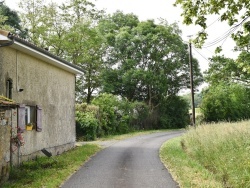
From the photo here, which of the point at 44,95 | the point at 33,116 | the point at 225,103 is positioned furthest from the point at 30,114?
the point at 225,103

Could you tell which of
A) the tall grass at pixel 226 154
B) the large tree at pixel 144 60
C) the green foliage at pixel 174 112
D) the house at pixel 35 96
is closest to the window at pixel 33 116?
the house at pixel 35 96

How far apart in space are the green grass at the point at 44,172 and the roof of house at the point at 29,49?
447 cm

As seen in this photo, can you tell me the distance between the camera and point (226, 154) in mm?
11047

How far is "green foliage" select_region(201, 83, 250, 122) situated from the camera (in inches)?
1569

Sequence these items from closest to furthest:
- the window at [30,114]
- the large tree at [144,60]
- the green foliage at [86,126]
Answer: the window at [30,114], the green foliage at [86,126], the large tree at [144,60]

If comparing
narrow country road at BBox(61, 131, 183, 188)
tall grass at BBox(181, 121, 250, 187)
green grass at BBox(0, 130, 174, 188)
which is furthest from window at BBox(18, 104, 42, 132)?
tall grass at BBox(181, 121, 250, 187)

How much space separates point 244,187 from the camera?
795 cm

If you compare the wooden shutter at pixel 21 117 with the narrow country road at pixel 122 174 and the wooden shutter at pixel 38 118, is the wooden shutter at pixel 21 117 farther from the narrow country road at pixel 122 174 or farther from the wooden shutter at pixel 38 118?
the narrow country road at pixel 122 174

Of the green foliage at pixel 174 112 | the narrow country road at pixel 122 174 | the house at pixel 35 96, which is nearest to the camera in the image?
the narrow country road at pixel 122 174

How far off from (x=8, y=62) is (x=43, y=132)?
4.25 meters

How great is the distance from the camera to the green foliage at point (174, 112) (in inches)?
1678

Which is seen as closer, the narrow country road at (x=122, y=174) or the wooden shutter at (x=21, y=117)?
the narrow country road at (x=122, y=174)

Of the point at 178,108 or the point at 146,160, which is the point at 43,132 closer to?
the point at 146,160

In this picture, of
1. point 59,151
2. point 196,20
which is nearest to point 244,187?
point 196,20
